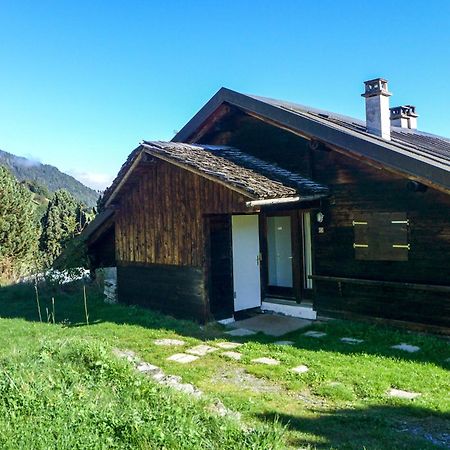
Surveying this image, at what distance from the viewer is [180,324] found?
981 centimetres

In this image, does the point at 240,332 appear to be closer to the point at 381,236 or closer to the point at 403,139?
the point at 381,236

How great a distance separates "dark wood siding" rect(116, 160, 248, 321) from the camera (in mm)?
9859

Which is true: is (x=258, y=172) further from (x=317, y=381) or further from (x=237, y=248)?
(x=317, y=381)

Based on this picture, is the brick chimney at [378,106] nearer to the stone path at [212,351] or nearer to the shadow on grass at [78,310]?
the stone path at [212,351]

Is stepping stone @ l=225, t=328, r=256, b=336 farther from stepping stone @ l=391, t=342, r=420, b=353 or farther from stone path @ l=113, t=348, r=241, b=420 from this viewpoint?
stepping stone @ l=391, t=342, r=420, b=353

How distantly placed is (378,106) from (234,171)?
412 centimetres

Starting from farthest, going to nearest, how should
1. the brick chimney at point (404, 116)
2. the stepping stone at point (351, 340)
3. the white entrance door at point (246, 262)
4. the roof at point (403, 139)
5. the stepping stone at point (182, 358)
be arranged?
1. the brick chimney at point (404, 116)
2. the white entrance door at point (246, 262)
3. the roof at point (403, 139)
4. the stepping stone at point (351, 340)
5. the stepping stone at point (182, 358)

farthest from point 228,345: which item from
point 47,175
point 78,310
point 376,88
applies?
point 47,175

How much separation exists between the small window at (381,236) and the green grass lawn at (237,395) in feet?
4.63

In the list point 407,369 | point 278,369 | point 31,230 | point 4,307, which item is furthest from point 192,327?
point 31,230

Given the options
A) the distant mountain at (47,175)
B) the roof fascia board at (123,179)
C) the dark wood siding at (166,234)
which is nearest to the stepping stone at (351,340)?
the dark wood siding at (166,234)

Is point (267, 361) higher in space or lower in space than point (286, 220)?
lower

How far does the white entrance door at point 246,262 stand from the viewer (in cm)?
1059

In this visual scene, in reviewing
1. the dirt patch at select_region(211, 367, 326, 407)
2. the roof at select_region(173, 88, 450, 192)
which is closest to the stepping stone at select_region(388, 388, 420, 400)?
the dirt patch at select_region(211, 367, 326, 407)
